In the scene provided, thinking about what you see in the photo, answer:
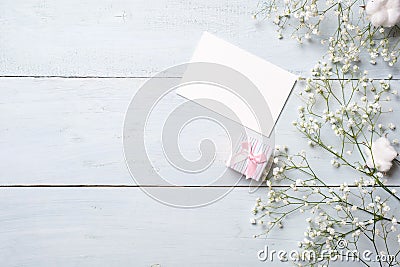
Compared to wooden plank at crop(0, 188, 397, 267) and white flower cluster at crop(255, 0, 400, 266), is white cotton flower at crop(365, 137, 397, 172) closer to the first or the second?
white flower cluster at crop(255, 0, 400, 266)

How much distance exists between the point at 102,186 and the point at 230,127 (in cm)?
27

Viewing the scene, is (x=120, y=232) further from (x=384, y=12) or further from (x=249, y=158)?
(x=384, y=12)

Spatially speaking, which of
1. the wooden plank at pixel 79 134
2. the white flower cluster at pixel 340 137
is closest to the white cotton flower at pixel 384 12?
the white flower cluster at pixel 340 137

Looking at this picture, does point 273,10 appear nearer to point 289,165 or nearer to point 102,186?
point 289,165

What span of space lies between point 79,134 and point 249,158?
1.09 ft

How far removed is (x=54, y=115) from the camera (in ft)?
3.43

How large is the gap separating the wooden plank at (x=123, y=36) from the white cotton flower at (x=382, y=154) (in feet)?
0.48

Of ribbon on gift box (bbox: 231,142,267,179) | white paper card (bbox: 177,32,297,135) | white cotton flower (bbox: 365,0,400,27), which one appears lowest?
ribbon on gift box (bbox: 231,142,267,179)

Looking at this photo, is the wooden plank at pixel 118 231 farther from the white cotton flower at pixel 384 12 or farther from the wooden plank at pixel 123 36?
the white cotton flower at pixel 384 12

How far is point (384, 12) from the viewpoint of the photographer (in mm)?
1007

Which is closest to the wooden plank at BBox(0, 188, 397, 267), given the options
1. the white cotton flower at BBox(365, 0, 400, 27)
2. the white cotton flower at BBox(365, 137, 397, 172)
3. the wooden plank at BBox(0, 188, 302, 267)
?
the wooden plank at BBox(0, 188, 302, 267)

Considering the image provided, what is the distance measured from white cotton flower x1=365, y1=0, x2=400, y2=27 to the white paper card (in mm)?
186

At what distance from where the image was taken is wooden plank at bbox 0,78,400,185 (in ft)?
3.40

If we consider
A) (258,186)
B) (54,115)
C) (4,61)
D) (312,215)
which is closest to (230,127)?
(258,186)
